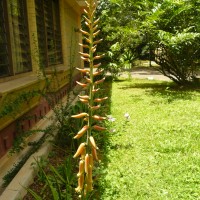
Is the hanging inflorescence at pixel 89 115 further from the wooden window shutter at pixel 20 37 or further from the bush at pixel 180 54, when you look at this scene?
the bush at pixel 180 54

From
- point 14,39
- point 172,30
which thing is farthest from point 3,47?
point 172,30

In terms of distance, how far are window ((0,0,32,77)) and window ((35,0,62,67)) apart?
602mm

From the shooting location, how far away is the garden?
1.69 metres

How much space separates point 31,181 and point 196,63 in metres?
7.86

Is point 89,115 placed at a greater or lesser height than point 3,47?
lesser

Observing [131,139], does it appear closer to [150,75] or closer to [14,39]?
[14,39]

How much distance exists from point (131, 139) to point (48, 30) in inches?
152

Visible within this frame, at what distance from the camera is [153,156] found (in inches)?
141

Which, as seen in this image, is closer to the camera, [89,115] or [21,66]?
[89,115]

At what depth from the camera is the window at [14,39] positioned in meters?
4.12

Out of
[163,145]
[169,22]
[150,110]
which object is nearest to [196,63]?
[169,22]

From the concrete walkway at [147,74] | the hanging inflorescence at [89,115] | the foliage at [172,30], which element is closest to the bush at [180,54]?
the foliage at [172,30]

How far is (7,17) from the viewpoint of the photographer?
4.22 m

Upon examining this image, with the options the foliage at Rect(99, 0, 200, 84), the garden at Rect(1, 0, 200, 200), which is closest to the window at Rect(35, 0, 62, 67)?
the garden at Rect(1, 0, 200, 200)
